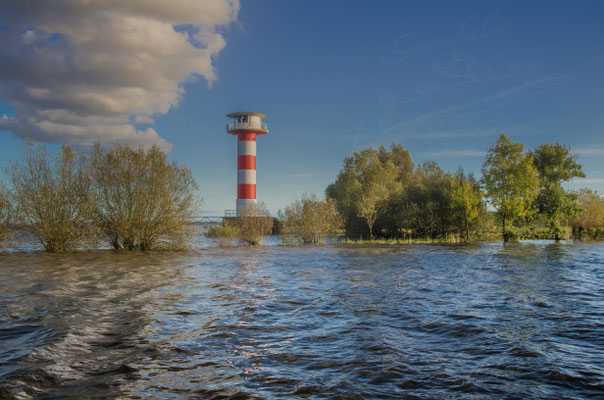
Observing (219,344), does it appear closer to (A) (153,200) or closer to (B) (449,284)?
(B) (449,284)

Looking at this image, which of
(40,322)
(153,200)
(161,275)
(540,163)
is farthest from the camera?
(540,163)

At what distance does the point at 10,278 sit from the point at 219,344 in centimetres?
1227

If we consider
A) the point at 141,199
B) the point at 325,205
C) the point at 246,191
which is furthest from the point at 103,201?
the point at 246,191

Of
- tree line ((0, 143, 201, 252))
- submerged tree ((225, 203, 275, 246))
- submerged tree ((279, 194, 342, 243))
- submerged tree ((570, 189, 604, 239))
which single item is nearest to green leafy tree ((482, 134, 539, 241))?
submerged tree ((570, 189, 604, 239))

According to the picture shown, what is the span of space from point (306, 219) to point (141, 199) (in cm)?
1603

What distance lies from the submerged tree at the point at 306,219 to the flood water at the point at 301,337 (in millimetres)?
22514

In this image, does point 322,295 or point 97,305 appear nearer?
point 97,305

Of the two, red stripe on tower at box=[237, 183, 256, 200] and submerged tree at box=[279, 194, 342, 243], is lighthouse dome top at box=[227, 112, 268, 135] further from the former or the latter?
submerged tree at box=[279, 194, 342, 243]

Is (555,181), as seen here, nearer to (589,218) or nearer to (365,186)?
(589,218)

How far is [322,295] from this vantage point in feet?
42.2

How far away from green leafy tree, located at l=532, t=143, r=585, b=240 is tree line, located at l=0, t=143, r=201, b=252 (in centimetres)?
3534

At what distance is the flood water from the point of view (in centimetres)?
560

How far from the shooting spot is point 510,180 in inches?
1620

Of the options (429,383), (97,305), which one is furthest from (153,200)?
(429,383)
